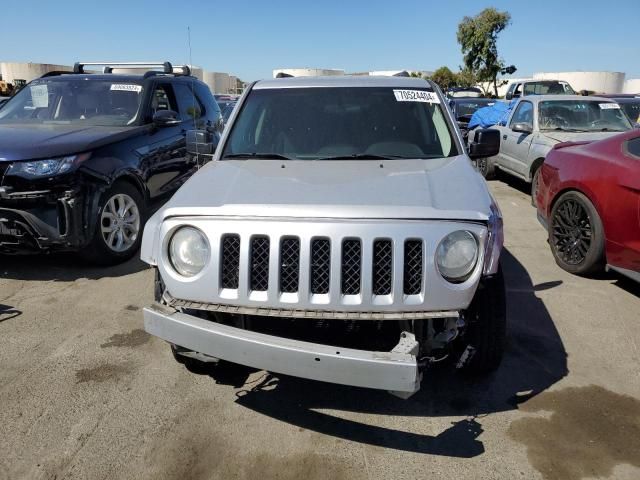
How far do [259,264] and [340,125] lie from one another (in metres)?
1.65

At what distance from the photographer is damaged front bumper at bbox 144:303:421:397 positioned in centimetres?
219

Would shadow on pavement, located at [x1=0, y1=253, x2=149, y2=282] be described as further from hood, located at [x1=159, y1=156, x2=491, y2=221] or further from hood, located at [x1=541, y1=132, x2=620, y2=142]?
hood, located at [x1=541, y1=132, x2=620, y2=142]

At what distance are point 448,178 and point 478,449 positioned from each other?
147cm

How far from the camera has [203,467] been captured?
8.13ft

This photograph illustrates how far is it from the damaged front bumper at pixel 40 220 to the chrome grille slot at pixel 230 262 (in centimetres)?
275

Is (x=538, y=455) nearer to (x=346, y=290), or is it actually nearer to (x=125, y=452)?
(x=346, y=290)

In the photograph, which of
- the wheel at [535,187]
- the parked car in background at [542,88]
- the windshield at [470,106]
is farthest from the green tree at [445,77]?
the wheel at [535,187]

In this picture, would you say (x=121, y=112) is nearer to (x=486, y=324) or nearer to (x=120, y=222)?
(x=120, y=222)

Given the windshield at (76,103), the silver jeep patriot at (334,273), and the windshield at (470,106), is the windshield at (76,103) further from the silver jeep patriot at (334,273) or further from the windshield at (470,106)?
the windshield at (470,106)

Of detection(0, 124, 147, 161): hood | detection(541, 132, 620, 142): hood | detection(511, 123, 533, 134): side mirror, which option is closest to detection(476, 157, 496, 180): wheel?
detection(511, 123, 533, 134): side mirror

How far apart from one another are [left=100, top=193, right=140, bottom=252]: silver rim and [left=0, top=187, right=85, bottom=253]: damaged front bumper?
15.3 inches

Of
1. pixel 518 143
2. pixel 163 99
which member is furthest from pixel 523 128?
pixel 163 99

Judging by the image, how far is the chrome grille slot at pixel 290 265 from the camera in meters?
2.40

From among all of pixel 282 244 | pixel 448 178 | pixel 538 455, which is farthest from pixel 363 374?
pixel 448 178
